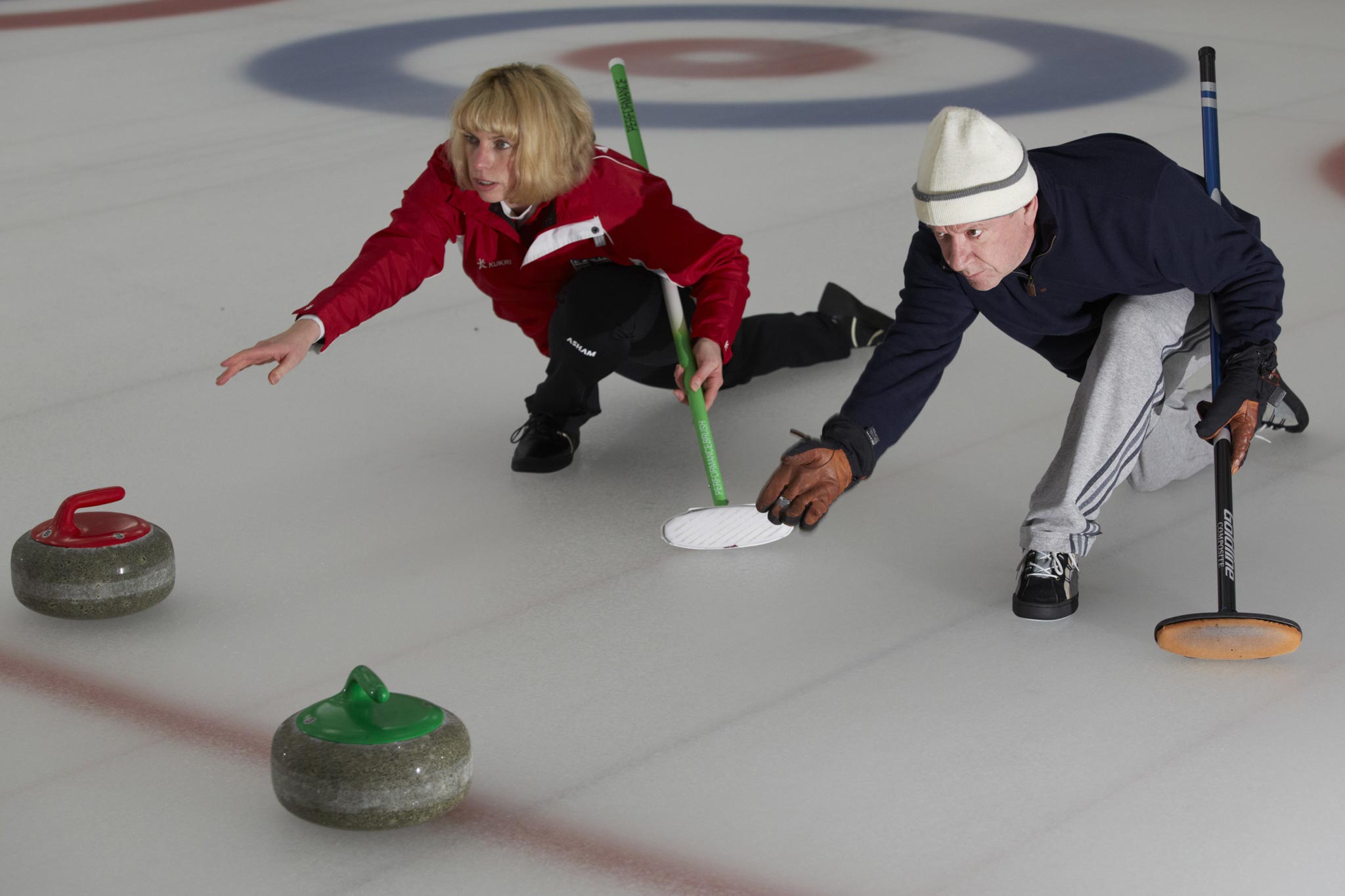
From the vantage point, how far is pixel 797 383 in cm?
349

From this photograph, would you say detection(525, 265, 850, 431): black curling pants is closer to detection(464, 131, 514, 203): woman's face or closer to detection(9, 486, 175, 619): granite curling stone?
detection(464, 131, 514, 203): woman's face

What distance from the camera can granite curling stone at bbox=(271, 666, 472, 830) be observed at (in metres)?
1.87

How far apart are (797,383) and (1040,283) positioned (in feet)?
3.65

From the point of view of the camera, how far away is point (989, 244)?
89.9 inches

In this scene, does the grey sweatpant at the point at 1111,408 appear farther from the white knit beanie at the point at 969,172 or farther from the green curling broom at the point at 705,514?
the green curling broom at the point at 705,514

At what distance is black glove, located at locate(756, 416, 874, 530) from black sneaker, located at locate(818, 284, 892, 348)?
1.05m

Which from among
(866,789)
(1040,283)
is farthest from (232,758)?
(1040,283)

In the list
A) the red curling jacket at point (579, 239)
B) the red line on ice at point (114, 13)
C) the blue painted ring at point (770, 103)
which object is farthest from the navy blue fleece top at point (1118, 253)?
the red line on ice at point (114, 13)

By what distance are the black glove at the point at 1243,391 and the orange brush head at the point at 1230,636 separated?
272 mm

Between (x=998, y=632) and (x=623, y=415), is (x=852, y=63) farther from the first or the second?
(x=998, y=632)

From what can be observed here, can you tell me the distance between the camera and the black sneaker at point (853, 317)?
3.57 meters

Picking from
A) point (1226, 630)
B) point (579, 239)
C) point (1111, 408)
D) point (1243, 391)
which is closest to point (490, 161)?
point (579, 239)

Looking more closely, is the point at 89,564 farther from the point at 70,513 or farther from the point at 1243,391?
the point at 1243,391

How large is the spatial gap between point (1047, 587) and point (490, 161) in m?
1.10
